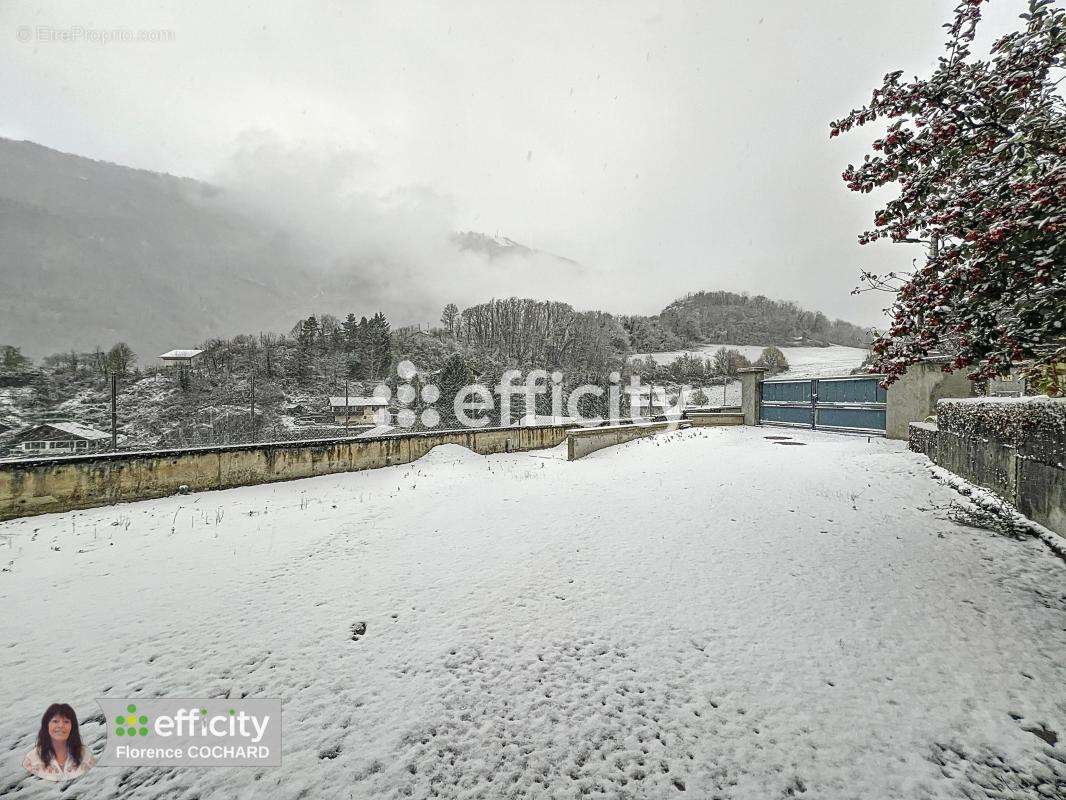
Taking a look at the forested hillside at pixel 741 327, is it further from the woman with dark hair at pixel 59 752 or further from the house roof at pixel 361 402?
the woman with dark hair at pixel 59 752

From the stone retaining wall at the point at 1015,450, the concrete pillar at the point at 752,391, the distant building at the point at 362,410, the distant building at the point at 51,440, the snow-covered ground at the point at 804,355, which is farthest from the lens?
the snow-covered ground at the point at 804,355

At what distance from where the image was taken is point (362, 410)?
54469 mm

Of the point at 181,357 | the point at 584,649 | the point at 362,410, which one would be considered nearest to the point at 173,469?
the point at 584,649

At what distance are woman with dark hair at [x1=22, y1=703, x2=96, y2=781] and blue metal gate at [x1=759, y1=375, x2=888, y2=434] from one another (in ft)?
51.3

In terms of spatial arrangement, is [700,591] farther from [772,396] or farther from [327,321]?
[327,321]

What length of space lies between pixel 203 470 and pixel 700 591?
426 inches

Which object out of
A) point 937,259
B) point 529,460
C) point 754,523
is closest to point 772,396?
point 529,460

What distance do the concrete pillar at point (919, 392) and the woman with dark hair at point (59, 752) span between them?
14463 millimetres

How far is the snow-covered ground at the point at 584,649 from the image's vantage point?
2.31 meters

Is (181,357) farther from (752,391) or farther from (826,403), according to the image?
(826,403)

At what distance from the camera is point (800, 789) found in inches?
85.1

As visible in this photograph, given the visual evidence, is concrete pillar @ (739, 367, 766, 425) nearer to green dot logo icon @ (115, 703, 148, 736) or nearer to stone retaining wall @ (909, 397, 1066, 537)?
stone retaining wall @ (909, 397, 1066, 537)

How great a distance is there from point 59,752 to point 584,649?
3363mm

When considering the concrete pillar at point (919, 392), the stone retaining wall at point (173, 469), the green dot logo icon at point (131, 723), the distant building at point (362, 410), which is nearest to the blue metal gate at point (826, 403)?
the concrete pillar at point (919, 392)
